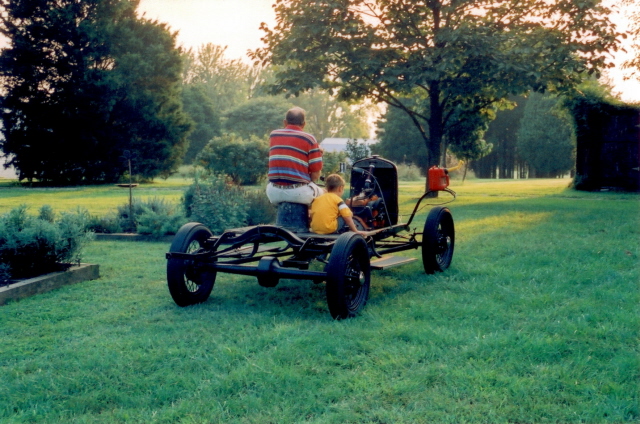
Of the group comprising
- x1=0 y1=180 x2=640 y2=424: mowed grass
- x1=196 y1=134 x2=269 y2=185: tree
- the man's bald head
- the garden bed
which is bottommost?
x1=0 y1=180 x2=640 y2=424: mowed grass

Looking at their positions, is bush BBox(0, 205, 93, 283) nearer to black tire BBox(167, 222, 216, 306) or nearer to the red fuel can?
black tire BBox(167, 222, 216, 306)

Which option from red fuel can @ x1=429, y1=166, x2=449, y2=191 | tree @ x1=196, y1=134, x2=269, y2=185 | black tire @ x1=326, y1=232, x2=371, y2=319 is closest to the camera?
black tire @ x1=326, y1=232, x2=371, y2=319

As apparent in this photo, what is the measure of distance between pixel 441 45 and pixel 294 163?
13379 mm

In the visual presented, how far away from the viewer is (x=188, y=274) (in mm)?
5547

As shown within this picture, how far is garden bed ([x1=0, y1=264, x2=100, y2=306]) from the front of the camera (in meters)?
5.81

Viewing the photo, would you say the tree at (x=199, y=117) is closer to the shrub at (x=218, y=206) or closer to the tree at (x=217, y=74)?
the tree at (x=217, y=74)

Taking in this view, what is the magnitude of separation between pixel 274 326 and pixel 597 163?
22093 millimetres

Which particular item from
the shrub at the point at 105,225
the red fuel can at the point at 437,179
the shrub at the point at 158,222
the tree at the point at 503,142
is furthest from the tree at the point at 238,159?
the tree at the point at 503,142

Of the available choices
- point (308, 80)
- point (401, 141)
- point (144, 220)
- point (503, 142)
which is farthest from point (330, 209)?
point (503, 142)

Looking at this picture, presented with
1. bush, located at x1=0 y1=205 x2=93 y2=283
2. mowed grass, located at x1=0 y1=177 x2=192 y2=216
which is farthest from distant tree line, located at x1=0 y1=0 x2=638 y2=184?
bush, located at x1=0 y1=205 x2=93 y2=283

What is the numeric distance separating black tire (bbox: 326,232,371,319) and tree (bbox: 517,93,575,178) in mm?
46747

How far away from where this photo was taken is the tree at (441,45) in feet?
53.1

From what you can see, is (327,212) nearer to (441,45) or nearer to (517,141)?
(441,45)

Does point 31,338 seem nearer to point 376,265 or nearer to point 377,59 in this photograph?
point 376,265
